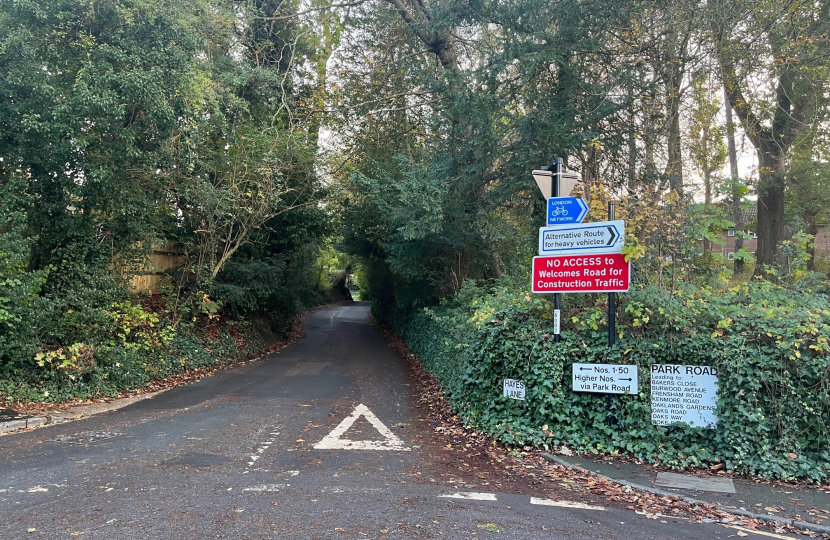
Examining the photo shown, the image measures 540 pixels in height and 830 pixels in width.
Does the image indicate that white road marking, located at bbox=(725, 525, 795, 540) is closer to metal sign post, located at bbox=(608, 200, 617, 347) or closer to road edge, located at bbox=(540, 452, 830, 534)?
road edge, located at bbox=(540, 452, 830, 534)

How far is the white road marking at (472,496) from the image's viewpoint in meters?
5.46

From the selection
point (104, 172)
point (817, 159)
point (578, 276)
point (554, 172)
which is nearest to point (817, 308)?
point (578, 276)

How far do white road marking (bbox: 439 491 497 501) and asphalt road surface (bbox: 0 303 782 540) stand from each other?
0.03m

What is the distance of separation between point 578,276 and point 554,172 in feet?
5.32

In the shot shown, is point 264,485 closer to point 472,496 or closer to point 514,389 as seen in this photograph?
point 472,496

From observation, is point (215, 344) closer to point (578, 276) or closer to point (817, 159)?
point (578, 276)

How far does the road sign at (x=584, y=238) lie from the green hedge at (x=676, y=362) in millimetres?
787

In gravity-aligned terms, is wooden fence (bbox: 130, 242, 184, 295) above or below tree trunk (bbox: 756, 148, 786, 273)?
below

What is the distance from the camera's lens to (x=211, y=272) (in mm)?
15594

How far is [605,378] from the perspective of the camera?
23.4 feet

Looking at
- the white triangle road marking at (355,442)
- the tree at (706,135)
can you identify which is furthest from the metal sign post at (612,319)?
the tree at (706,135)

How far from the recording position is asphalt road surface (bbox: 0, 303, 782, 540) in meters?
4.60

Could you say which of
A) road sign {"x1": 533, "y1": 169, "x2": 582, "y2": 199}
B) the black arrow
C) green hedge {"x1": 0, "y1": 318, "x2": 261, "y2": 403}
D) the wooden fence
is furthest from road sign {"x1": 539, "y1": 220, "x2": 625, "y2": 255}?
the wooden fence

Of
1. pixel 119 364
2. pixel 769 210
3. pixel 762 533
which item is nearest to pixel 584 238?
pixel 762 533
